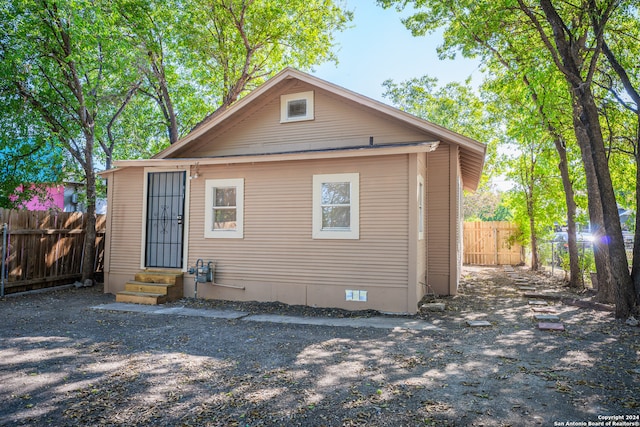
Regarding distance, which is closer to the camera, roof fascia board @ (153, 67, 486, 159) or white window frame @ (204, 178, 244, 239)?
roof fascia board @ (153, 67, 486, 159)

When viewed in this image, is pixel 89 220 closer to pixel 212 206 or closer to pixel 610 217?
pixel 212 206

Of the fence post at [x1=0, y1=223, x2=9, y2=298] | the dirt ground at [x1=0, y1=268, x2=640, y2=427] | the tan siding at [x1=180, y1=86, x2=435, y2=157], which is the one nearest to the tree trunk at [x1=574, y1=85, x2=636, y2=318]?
the dirt ground at [x1=0, y1=268, x2=640, y2=427]

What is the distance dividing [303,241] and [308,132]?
114 inches

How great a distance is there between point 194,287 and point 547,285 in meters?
10.4

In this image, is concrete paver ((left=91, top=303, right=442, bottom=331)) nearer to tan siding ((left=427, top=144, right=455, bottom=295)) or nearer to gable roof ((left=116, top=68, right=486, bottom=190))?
tan siding ((left=427, top=144, right=455, bottom=295))

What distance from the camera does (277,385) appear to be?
415cm

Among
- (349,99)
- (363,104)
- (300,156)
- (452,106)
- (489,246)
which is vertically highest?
(452,106)

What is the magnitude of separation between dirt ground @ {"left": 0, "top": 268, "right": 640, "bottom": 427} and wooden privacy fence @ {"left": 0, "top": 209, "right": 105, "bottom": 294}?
282 cm

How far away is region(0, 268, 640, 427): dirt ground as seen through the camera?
346 cm

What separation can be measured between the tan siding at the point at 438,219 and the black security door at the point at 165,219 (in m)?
6.22

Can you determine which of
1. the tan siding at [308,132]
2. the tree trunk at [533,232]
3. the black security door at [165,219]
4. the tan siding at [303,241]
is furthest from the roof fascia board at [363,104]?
the tree trunk at [533,232]

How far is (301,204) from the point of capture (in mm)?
8641

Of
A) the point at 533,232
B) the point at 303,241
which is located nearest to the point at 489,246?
the point at 533,232

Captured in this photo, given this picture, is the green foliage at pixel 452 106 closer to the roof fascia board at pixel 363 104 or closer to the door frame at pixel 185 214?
the roof fascia board at pixel 363 104
